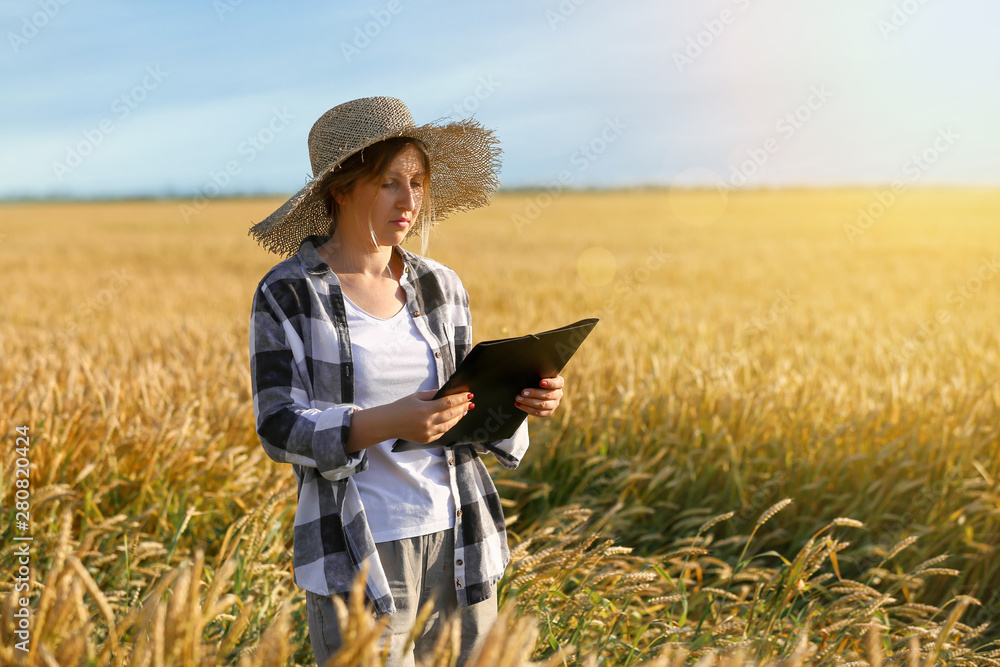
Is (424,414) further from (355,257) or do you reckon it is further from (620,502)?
(620,502)

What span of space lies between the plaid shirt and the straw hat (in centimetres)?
16

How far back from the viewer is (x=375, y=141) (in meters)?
1.66

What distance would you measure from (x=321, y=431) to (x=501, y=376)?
1.29 feet

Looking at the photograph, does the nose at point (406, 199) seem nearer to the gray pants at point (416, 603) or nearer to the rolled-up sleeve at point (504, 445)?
the rolled-up sleeve at point (504, 445)

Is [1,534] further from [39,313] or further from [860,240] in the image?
[860,240]

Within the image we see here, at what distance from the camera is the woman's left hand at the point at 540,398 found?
1659 mm

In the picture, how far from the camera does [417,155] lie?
1.79 metres

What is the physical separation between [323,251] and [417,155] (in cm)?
33
